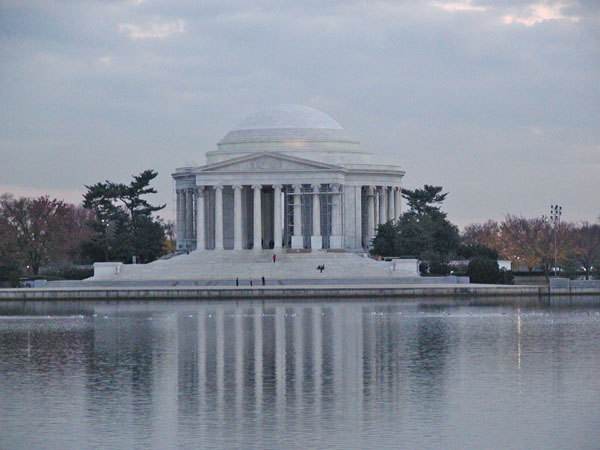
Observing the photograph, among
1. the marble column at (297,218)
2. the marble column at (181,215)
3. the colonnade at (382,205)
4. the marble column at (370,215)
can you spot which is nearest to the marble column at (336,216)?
the marble column at (297,218)

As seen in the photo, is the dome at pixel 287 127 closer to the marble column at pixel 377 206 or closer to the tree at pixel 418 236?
the marble column at pixel 377 206

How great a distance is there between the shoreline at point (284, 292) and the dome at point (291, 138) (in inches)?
1429

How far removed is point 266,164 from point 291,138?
556cm

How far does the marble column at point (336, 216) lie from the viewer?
387 feet

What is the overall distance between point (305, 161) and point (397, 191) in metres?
13.3

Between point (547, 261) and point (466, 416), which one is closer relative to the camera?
point (466, 416)

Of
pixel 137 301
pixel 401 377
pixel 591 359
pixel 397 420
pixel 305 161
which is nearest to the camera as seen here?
pixel 397 420

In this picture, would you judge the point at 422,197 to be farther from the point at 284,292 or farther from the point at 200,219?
the point at 284,292

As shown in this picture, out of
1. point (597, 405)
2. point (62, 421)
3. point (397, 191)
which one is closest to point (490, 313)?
point (597, 405)

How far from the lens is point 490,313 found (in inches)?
2689

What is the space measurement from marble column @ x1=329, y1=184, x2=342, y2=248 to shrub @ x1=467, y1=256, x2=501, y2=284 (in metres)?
21.9

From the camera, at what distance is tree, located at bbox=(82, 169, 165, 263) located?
11731 cm

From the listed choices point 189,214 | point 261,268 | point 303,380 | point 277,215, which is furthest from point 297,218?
point 303,380

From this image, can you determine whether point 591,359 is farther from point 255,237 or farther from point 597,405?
point 255,237
